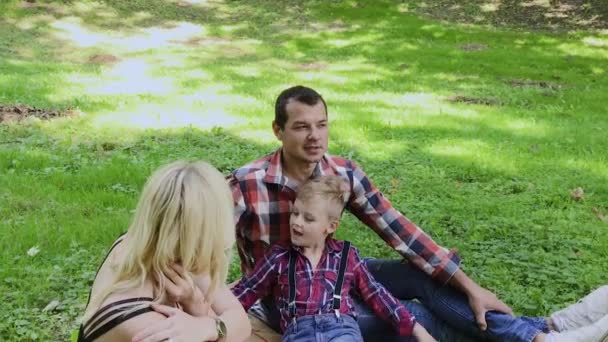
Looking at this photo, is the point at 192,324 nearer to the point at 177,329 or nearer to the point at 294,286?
the point at 177,329

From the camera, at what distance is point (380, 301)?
396 cm

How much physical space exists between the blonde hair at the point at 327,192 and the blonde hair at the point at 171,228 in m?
1.14

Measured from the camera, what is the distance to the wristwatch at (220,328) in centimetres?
297

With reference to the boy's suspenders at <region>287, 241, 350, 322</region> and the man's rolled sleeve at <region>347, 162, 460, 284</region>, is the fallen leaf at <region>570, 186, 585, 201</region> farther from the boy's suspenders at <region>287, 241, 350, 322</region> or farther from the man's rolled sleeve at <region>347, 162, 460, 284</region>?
the boy's suspenders at <region>287, 241, 350, 322</region>

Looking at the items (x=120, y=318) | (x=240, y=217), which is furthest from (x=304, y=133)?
(x=120, y=318)

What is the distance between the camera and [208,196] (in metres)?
2.63

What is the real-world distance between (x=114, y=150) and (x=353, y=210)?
4.92m

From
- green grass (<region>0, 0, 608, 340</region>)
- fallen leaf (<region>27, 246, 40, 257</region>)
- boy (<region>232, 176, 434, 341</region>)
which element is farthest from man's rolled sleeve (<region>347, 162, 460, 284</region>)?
fallen leaf (<region>27, 246, 40, 257</region>)

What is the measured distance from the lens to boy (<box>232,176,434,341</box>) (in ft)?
12.3

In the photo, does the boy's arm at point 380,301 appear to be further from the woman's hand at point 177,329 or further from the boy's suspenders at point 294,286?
the woman's hand at point 177,329

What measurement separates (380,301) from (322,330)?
49cm

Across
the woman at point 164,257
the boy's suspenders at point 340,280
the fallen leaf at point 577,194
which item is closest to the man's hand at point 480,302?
the boy's suspenders at point 340,280

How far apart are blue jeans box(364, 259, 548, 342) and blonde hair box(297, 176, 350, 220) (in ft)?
2.10

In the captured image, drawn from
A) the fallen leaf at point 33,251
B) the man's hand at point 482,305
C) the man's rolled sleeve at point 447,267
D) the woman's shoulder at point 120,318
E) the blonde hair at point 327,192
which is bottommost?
the fallen leaf at point 33,251
